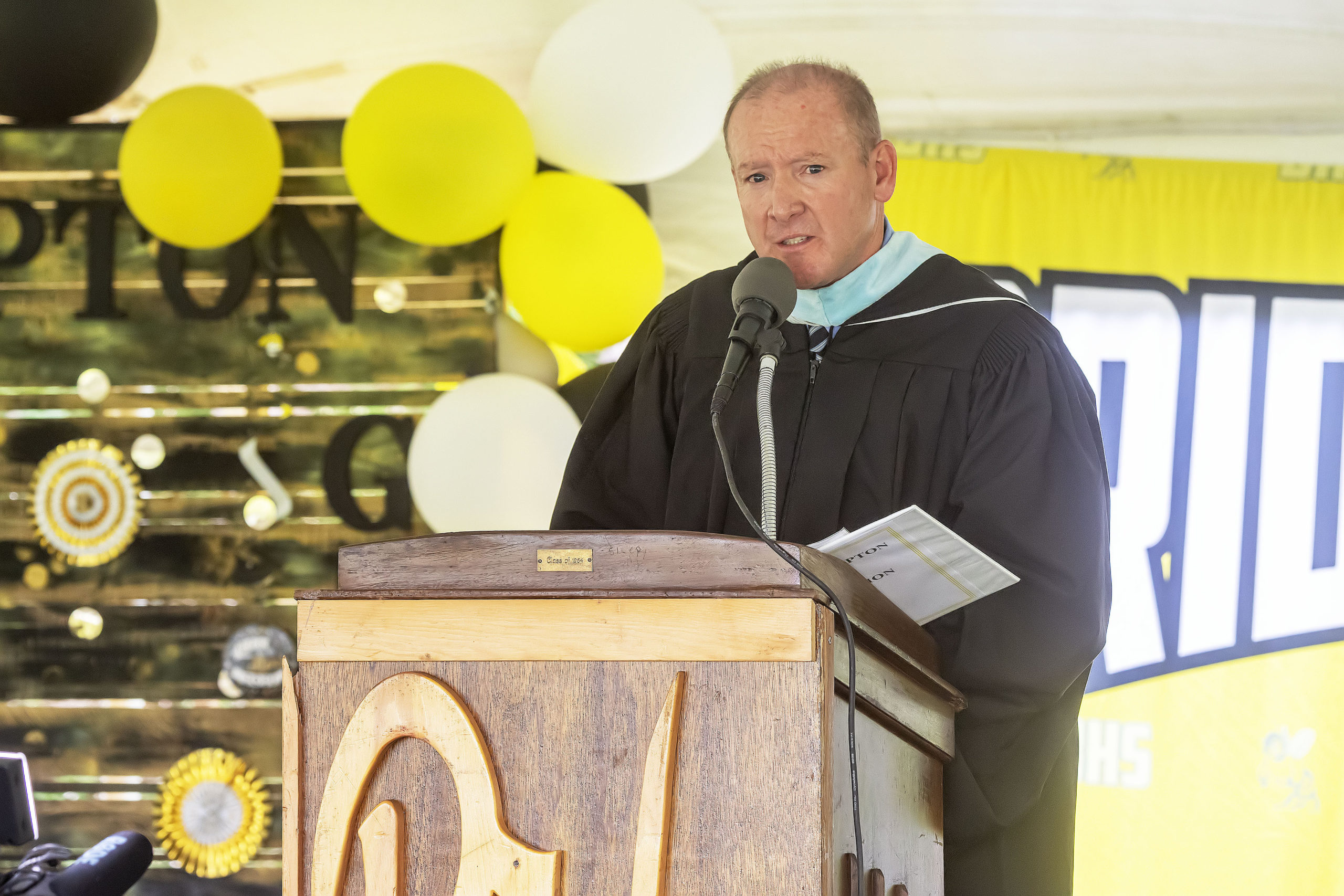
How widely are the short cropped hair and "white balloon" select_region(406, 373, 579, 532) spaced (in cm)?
111

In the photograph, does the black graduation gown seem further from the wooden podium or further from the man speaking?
the wooden podium

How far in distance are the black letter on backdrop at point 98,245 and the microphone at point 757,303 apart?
8.23ft

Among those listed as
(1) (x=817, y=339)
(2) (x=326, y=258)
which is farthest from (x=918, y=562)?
(2) (x=326, y=258)

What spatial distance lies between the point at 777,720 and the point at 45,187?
315 centimetres

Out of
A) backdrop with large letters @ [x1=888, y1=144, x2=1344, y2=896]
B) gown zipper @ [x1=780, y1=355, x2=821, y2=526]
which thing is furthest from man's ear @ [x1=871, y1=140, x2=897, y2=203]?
backdrop with large letters @ [x1=888, y1=144, x2=1344, y2=896]

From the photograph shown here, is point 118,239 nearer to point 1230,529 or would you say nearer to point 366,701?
point 366,701

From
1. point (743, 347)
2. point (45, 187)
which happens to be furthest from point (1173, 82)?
point (45, 187)

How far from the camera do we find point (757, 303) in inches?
50.5

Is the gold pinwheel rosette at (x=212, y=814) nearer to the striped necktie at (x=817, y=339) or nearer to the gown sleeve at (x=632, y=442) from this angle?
the gown sleeve at (x=632, y=442)

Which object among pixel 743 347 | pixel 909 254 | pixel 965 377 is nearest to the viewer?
pixel 743 347

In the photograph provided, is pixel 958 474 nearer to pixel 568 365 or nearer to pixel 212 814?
pixel 568 365

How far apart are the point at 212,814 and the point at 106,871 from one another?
681mm

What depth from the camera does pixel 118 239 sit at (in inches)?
129

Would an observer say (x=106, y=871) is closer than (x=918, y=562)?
No
